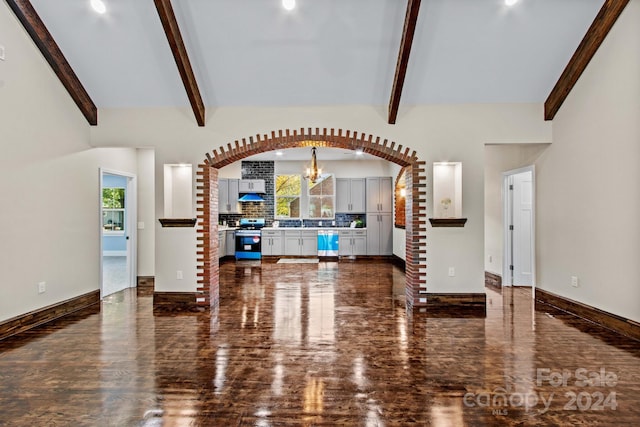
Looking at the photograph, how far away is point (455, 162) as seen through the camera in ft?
16.4

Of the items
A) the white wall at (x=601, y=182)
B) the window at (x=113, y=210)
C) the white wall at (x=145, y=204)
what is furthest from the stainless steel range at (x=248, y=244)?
the white wall at (x=601, y=182)

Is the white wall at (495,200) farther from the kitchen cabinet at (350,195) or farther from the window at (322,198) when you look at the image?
the window at (322,198)

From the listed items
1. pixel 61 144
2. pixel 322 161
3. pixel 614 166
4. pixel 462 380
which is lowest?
pixel 462 380

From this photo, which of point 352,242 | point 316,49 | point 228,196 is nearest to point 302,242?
point 352,242

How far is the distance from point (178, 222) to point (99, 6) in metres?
2.71

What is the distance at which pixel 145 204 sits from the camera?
6.62 metres

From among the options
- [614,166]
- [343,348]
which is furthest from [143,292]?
[614,166]

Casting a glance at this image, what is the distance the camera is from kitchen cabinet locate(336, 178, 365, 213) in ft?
32.6

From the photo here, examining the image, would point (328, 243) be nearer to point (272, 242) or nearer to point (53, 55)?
point (272, 242)

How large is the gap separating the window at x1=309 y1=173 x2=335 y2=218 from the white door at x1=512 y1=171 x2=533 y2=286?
16.2 ft

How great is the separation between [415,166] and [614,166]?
2220 mm

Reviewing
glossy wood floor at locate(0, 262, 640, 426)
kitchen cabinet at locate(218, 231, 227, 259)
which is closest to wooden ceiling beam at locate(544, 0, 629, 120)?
glossy wood floor at locate(0, 262, 640, 426)

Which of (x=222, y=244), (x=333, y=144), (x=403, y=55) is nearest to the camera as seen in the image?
(x=403, y=55)

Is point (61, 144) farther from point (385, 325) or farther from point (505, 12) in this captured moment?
point (505, 12)
